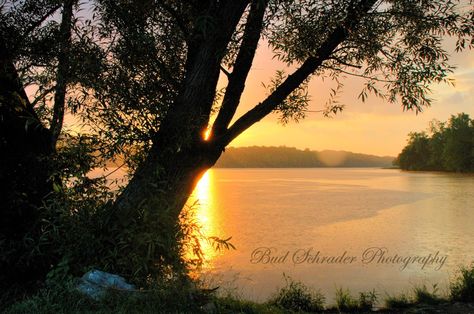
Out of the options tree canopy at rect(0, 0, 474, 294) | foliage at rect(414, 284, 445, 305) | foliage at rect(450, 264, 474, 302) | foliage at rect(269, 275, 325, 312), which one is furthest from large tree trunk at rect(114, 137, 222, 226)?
foliage at rect(450, 264, 474, 302)

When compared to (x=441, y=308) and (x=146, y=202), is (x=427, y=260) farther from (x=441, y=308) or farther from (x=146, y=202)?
(x=146, y=202)

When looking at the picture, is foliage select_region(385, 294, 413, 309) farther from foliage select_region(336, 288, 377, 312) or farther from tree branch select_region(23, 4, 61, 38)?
tree branch select_region(23, 4, 61, 38)

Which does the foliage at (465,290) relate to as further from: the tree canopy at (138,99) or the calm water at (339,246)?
the tree canopy at (138,99)

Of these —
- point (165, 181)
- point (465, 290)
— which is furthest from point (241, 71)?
point (465, 290)

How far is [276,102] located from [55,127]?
3776mm

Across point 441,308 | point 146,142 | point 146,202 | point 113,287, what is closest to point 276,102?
point 146,142

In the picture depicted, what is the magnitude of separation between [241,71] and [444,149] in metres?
109

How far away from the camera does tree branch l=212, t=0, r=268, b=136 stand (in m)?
6.74

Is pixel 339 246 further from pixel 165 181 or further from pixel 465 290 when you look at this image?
pixel 165 181

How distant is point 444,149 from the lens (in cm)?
10362

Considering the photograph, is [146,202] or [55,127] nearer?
[146,202]

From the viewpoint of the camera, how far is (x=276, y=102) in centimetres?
664

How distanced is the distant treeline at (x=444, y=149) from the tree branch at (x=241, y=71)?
103m

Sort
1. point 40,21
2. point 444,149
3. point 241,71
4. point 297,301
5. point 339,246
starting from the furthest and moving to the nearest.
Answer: point 444,149
point 339,246
point 297,301
point 40,21
point 241,71
